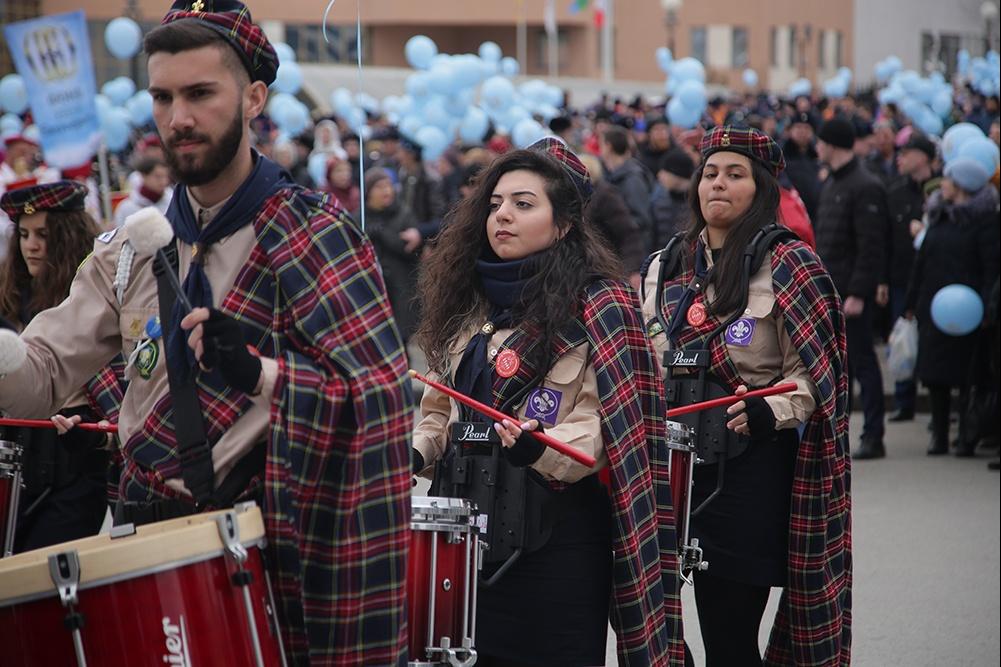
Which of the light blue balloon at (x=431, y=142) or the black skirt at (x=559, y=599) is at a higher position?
the light blue balloon at (x=431, y=142)

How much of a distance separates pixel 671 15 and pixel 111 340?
52250mm

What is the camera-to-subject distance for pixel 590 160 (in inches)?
437

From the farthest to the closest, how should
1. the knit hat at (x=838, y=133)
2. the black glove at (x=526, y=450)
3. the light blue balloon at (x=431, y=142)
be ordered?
the light blue balloon at (x=431, y=142) → the knit hat at (x=838, y=133) → the black glove at (x=526, y=450)

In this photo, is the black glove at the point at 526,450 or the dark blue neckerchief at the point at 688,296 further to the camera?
the dark blue neckerchief at the point at 688,296

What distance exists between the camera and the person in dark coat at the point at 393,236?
12.0 meters

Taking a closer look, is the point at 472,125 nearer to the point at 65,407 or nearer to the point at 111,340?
the point at 65,407

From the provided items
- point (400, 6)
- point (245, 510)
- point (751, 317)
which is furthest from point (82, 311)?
point (400, 6)

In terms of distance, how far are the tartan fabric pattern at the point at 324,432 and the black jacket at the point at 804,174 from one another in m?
10.0

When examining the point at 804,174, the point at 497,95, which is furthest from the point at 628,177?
the point at 497,95

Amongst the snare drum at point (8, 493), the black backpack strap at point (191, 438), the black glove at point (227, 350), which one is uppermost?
the black glove at point (227, 350)

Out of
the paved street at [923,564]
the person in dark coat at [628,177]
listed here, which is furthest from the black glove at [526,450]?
the person in dark coat at [628,177]

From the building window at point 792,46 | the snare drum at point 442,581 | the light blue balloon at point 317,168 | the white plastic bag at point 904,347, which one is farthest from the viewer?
the building window at point 792,46

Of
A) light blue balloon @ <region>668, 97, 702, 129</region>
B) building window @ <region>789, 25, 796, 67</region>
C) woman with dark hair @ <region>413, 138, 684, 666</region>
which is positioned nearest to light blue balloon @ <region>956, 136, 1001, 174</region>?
woman with dark hair @ <region>413, 138, 684, 666</region>

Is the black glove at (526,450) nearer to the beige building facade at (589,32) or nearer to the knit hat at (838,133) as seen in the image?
the knit hat at (838,133)
